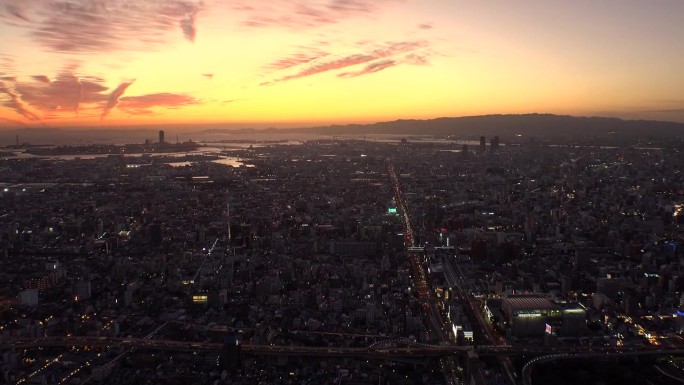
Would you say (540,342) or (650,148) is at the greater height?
(650,148)

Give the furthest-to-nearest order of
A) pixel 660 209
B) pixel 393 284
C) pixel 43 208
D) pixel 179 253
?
pixel 43 208 < pixel 660 209 < pixel 179 253 < pixel 393 284

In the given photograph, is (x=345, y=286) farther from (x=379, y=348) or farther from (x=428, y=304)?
(x=379, y=348)

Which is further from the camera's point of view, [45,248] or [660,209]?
[660,209]

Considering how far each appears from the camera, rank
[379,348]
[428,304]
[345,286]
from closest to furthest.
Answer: [379,348] < [428,304] < [345,286]

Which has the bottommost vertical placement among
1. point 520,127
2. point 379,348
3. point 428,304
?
point 379,348

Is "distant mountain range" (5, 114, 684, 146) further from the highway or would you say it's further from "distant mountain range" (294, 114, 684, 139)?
the highway

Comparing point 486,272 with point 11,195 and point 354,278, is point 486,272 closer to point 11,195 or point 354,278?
point 354,278

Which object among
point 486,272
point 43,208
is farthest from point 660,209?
point 43,208

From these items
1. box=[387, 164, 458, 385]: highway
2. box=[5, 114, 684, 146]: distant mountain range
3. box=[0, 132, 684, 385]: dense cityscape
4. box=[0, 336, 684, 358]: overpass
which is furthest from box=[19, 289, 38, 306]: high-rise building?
box=[5, 114, 684, 146]: distant mountain range

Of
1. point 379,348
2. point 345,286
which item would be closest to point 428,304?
point 345,286
